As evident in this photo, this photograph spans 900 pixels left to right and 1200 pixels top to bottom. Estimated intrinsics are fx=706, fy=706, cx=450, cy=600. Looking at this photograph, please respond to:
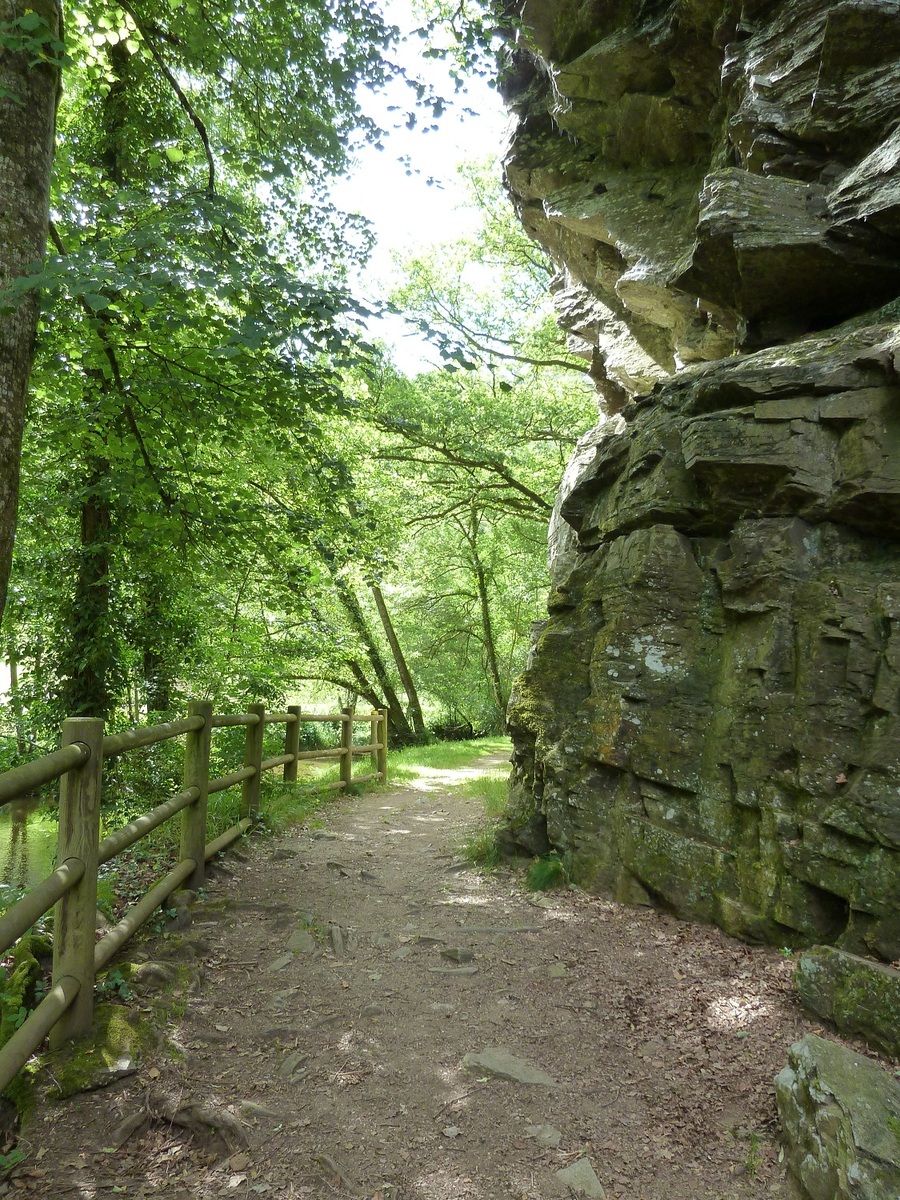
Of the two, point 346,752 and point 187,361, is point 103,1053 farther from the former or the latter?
point 346,752

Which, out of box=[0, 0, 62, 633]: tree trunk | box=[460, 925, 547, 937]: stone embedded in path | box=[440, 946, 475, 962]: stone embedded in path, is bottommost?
box=[440, 946, 475, 962]: stone embedded in path

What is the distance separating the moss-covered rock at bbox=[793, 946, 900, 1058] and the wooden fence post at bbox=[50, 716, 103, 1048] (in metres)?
3.57

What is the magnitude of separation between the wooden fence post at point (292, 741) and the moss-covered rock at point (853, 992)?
649 cm

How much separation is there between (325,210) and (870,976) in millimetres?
8763

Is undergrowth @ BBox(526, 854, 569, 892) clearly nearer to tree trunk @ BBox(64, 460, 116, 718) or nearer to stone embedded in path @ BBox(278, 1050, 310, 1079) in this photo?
stone embedded in path @ BBox(278, 1050, 310, 1079)

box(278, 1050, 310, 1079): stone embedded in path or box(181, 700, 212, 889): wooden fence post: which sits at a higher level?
box(181, 700, 212, 889): wooden fence post

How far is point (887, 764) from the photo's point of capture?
13.2 feet

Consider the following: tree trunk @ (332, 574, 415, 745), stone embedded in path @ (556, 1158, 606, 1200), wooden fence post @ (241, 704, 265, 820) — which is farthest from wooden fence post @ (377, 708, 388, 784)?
stone embedded in path @ (556, 1158, 606, 1200)

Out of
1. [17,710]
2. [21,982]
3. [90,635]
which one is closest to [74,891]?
[21,982]

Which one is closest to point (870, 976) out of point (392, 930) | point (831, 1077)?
point (831, 1077)

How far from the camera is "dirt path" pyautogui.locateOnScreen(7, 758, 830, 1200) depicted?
2.77 m

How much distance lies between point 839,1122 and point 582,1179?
0.99 m

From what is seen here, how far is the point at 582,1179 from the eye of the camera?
276cm

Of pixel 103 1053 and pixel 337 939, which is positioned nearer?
pixel 103 1053
